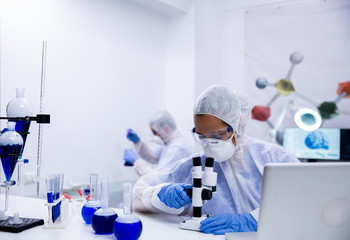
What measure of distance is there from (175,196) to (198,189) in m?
0.11

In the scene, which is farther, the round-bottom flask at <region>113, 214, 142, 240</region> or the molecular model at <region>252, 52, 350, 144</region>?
the molecular model at <region>252, 52, 350, 144</region>

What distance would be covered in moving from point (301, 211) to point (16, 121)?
3.67 feet

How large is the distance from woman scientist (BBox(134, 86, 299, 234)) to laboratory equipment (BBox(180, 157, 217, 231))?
0.52 ft

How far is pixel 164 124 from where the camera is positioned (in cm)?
310

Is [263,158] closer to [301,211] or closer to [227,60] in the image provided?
[301,211]

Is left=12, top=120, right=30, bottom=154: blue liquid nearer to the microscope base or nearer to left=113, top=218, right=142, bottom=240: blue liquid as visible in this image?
left=113, top=218, right=142, bottom=240: blue liquid

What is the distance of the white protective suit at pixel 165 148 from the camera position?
284 centimetres

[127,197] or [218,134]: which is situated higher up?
[218,134]

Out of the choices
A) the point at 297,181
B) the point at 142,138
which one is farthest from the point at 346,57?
the point at 297,181

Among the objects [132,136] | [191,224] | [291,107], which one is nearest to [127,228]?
[191,224]

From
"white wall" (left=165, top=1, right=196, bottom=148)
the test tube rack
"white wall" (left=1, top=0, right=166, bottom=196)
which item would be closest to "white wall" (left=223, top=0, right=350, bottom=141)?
"white wall" (left=165, top=1, right=196, bottom=148)

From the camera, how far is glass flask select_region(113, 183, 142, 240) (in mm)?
1136

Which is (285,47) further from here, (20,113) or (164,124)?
(20,113)

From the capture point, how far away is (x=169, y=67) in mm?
3840
